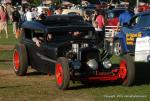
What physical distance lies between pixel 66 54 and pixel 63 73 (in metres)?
0.83

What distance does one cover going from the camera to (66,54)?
11.1 metres

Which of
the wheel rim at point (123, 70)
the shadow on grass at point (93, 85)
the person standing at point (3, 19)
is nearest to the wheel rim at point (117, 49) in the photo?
the shadow on grass at point (93, 85)

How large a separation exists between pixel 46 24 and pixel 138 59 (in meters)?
3.73

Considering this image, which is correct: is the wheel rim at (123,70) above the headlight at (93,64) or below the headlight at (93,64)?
below

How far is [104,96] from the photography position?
32.8ft

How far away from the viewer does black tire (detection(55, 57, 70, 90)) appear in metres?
10.3

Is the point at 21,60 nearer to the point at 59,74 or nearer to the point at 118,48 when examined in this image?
the point at 59,74

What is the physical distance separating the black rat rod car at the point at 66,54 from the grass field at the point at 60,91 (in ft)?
0.73

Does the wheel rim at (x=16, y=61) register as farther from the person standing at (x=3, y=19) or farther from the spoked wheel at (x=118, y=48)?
the person standing at (x=3, y=19)

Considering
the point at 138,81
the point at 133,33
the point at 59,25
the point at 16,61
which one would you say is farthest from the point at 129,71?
the point at 133,33

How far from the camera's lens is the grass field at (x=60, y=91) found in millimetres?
9766

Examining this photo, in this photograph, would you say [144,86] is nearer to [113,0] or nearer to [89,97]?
[89,97]

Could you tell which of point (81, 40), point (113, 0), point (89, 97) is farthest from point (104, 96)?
point (113, 0)

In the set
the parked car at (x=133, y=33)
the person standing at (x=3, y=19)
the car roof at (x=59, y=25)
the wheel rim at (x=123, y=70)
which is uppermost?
the car roof at (x=59, y=25)
